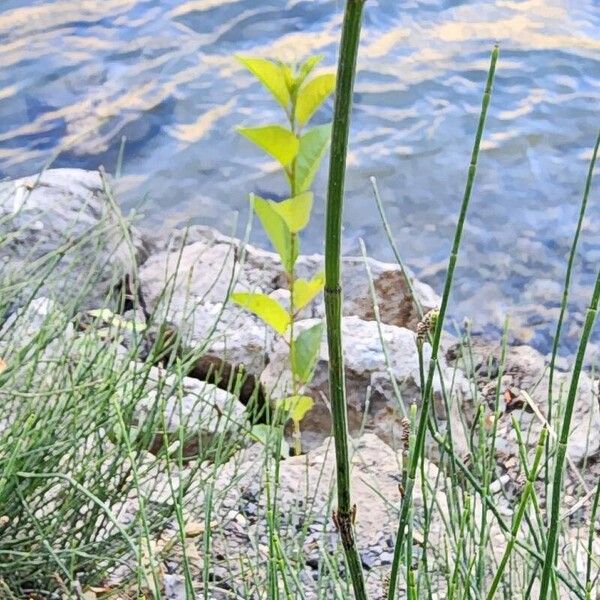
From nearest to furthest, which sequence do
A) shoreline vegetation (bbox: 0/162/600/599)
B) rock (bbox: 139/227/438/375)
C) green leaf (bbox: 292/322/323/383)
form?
shoreline vegetation (bbox: 0/162/600/599) < green leaf (bbox: 292/322/323/383) < rock (bbox: 139/227/438/375)

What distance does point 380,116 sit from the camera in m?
3.35

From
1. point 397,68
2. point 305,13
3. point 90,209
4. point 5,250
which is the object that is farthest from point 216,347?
point 305,13

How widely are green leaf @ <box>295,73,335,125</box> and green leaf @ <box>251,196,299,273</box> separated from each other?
14 centimetres

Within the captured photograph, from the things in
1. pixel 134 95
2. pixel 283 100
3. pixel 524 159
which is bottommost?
pixel 524 159

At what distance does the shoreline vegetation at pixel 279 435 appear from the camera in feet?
1.88

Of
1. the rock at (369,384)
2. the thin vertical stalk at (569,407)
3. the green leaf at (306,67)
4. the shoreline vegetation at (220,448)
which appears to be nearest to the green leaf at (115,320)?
the shoreline vegetation at (220,448)

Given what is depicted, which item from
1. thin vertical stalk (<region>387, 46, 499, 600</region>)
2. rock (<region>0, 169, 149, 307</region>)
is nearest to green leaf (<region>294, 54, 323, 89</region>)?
rock (<region>0, 169, 149, 307</region>)

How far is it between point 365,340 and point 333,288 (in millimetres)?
1449

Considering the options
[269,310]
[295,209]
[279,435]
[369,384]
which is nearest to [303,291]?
[269,310]

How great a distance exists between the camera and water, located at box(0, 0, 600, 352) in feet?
9.41

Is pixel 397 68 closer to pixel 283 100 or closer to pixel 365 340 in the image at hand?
pixel 365 340

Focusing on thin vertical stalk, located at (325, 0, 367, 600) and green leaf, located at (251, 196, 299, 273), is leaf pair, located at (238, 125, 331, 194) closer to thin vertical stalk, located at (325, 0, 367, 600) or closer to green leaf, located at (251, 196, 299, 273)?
green leaf, located at (251, 196, 299, 273)

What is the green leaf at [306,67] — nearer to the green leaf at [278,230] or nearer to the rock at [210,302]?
the green leaf at [278,230]

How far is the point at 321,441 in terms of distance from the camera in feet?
5.79
